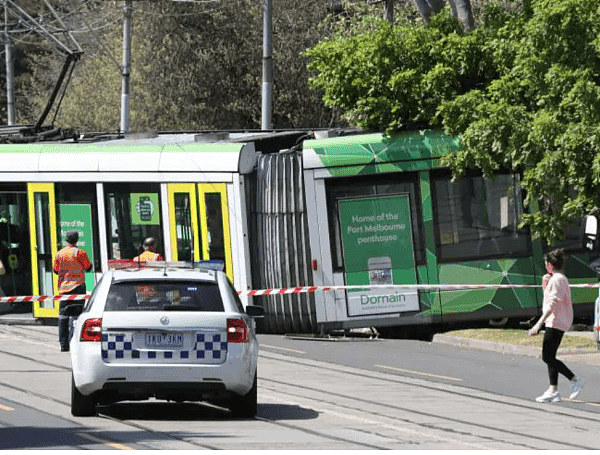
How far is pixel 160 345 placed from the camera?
14.1 metres

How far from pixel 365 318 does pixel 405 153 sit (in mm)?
2586

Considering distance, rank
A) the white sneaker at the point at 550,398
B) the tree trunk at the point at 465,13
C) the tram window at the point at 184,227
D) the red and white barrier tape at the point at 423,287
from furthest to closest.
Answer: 1. the tree trunk at the point at 465,13
2. the tram window at the point at 184,227
3. the red and white barrier tape at the point at 423,287
4. the white sneaker at the point at 550,398

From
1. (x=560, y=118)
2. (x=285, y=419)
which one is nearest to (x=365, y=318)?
(x=560, y=118)

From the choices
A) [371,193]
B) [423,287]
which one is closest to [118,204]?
[371,193]

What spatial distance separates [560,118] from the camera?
2316cm

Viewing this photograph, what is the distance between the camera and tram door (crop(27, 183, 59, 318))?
2633 centimetres

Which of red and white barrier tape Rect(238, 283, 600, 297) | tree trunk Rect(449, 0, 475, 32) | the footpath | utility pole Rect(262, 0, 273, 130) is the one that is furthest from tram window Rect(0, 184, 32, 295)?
utility pole Rect(262, 0, 273, 130)

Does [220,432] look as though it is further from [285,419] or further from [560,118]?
[560,118]

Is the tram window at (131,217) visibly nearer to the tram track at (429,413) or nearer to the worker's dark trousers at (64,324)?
the worker's dark trousers at (64,324)

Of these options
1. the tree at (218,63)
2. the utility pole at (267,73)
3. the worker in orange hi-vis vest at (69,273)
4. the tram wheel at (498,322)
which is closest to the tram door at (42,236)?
the worker in orange hi-vis vest at (69,273)

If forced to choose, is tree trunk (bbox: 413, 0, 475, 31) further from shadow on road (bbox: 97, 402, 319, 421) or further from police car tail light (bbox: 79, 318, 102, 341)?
police car tail light (bbox: 79, 318, 102, 341)

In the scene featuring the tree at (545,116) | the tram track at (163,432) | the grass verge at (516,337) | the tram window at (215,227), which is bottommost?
the tram track at (163,432)

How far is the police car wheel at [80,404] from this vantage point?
1427 cm

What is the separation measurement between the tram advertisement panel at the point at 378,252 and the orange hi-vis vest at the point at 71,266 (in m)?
4.55
